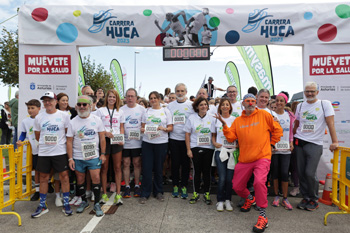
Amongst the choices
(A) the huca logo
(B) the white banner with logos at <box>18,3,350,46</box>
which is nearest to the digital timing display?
(B) the white banner with logos at <box>18,3,350,46</box>

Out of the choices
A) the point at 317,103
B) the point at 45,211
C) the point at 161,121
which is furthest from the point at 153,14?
the point at 45,211

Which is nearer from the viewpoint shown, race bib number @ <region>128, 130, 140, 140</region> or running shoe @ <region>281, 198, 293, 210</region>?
running shoe @ <region>281, 198, 293, 210</region>

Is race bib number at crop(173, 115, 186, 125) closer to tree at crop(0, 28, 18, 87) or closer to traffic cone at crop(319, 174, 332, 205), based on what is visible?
traffic cone at crop(319, 174, 332, 205)

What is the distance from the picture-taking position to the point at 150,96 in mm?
4594

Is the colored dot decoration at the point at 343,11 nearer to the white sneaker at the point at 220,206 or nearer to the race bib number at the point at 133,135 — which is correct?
the white sneaker at the point at 220,206

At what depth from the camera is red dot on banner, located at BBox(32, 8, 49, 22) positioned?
5.88m

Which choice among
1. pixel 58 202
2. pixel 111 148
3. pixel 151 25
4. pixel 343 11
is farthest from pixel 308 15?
pixel 58 202

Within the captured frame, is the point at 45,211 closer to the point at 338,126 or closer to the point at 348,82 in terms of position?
the point at 338,126

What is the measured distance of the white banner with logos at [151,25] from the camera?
5.78m

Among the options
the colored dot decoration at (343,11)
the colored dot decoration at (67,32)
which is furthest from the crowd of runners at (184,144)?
the colored dot decoration at (343,11)

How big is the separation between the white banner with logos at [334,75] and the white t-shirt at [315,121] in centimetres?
177

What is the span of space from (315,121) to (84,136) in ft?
12.8

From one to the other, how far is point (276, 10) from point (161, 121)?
12.5 feet

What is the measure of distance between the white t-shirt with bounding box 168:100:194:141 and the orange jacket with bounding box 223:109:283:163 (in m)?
1.04
